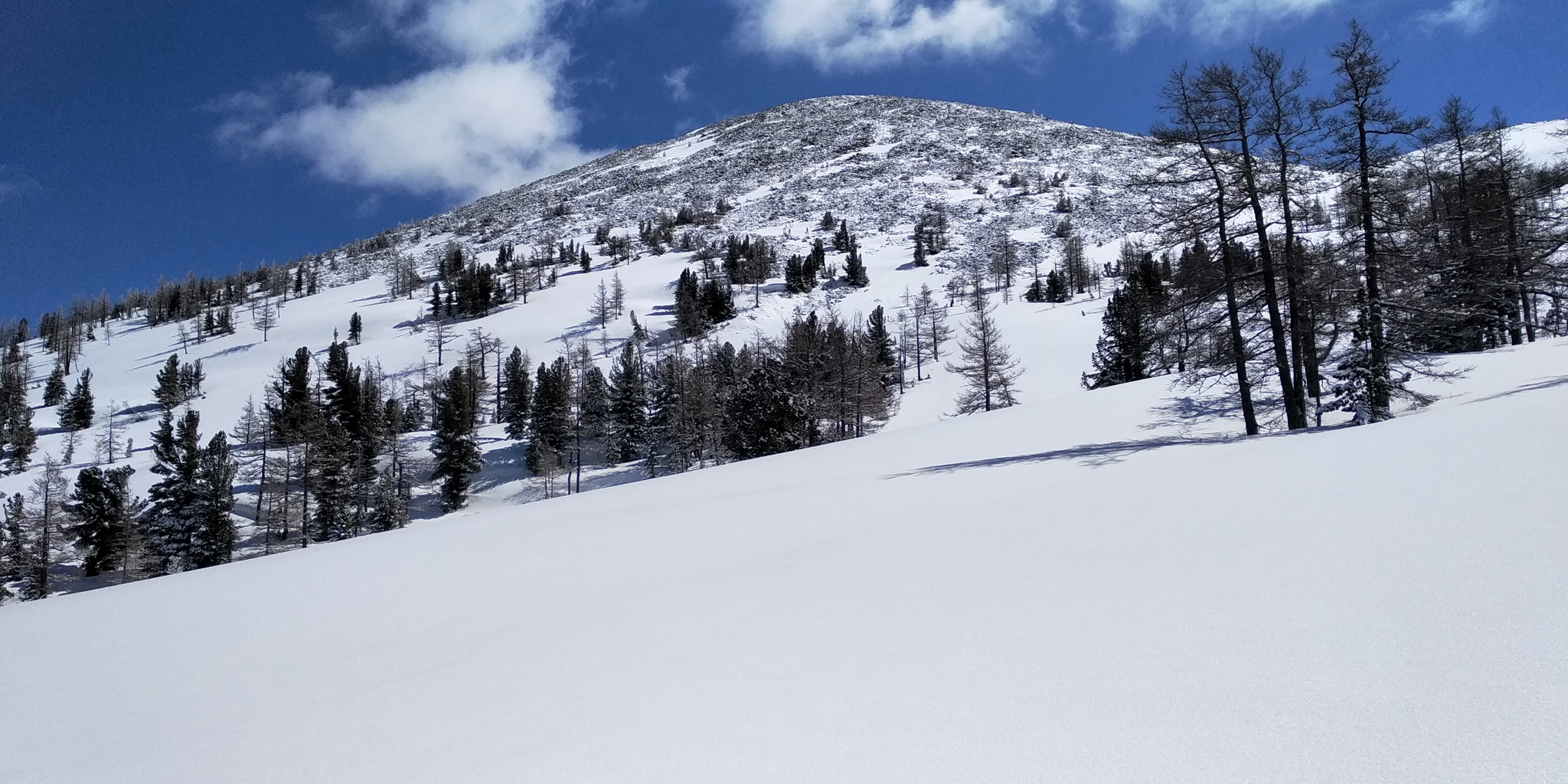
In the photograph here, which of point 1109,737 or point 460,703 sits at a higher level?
point 1109,737

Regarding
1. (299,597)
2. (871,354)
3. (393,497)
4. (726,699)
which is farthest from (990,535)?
(393,497)

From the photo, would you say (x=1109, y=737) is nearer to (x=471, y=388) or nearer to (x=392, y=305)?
(x=471, y=388)

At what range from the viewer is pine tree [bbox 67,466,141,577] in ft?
125

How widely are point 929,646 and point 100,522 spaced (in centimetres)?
5544

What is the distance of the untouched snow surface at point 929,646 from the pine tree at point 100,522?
4332 cm

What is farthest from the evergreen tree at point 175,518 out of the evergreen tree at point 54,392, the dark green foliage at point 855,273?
the dark green foliage at point 855,273

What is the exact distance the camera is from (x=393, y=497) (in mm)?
40469

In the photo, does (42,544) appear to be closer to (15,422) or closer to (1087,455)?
(1087,455)

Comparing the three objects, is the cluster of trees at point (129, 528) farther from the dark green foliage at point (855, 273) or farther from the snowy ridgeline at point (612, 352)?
the dark green foliage at point (855, 273)

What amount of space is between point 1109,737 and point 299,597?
7.84m

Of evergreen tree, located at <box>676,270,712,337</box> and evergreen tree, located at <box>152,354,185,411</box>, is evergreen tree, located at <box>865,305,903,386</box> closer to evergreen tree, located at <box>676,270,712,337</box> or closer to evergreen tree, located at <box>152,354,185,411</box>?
evergreen tree, located at <box>676,270,712,337</box>

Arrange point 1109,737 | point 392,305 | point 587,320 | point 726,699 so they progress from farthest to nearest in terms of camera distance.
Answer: point 392,305, point 587,320, point 726,699, point 1109,737

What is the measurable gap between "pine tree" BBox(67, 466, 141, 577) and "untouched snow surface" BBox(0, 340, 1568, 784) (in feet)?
142

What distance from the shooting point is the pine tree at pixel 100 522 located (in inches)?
1499
